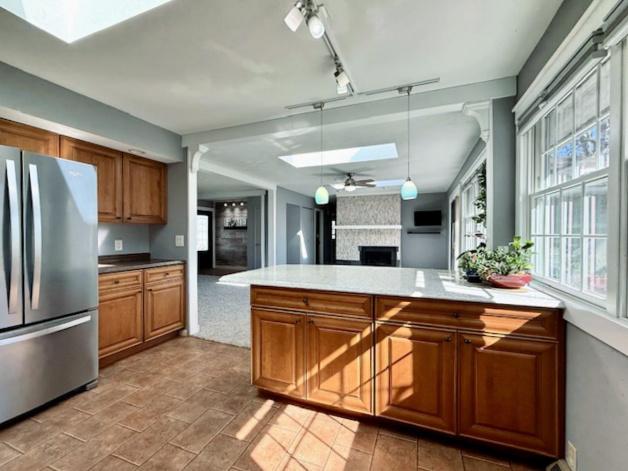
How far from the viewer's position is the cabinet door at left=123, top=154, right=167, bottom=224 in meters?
3.28

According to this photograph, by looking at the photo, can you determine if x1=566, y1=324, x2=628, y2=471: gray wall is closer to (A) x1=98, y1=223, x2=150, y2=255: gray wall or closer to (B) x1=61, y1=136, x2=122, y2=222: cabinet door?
(B) x1=61, y1=136, x2=122, y2=222: cabinet door

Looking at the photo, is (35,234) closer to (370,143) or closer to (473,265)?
(473,265)

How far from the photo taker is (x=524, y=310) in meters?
1.57

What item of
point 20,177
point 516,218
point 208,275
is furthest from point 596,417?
point 208,275

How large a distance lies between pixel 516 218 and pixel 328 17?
195 centimetres

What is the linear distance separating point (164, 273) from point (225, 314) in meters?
1.50

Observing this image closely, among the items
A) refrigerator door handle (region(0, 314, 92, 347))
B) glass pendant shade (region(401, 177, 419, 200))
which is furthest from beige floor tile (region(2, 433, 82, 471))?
glass pendant shade (region(401, 177, 419, 200))

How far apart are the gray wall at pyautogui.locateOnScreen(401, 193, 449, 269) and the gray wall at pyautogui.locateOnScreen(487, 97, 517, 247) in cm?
591

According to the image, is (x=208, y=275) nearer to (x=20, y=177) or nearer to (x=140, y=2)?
(x=20, y=177)

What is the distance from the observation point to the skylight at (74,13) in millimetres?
1615

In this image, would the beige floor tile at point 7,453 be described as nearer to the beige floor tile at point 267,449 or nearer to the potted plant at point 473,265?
the beige floor tile at point 267,449

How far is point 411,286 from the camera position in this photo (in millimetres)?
1950

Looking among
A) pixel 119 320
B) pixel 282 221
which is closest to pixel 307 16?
pixel 119 320

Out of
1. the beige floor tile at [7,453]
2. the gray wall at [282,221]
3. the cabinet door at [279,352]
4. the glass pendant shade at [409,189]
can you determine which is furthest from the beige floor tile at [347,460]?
the gray wall at [282,221]
